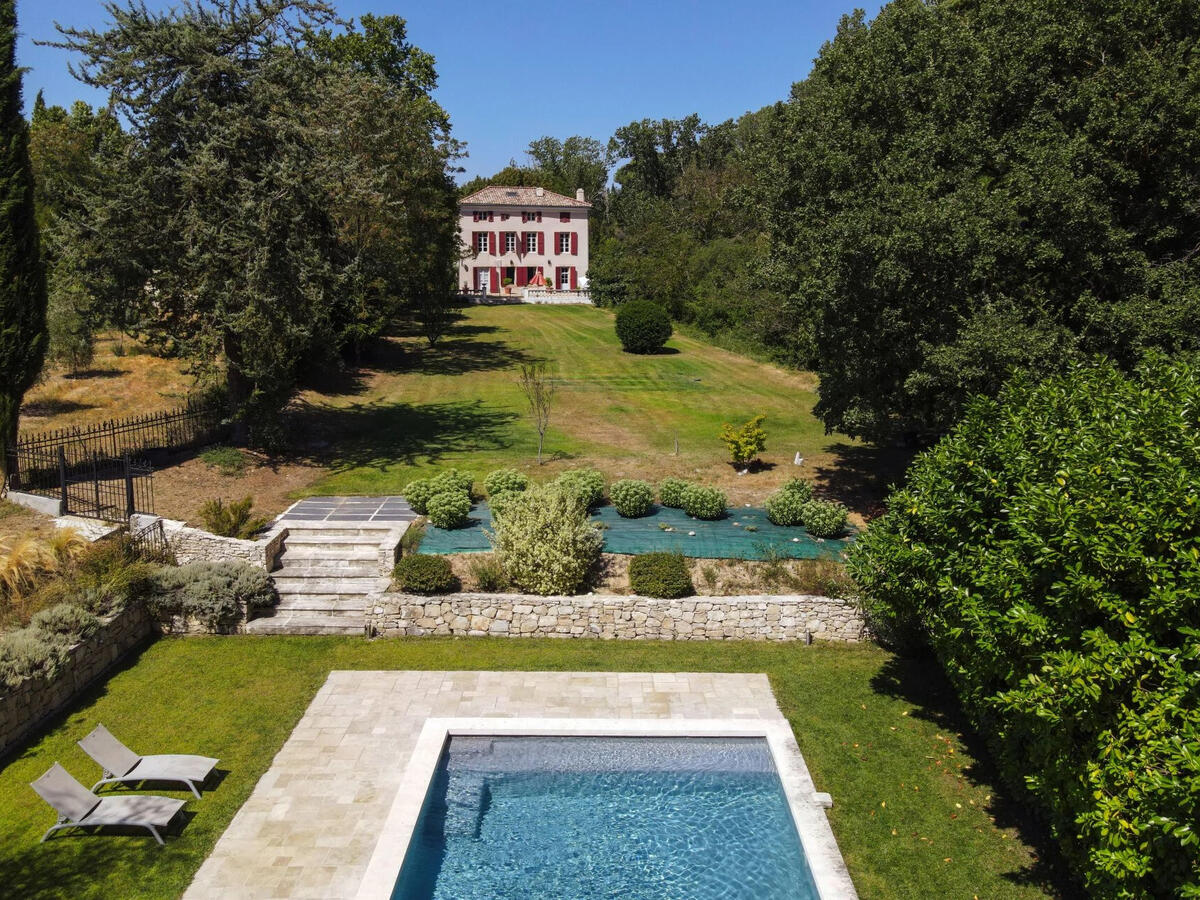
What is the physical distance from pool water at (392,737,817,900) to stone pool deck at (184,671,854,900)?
0.31 metres

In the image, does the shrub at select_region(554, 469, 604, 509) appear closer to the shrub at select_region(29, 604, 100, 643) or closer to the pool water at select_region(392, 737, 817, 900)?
the pool water at select_region(392, 737, 817, 900)

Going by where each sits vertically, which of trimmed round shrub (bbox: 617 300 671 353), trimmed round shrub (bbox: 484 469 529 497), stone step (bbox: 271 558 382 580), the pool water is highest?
trimmed round shrub (bbox: 617 300 671 353)

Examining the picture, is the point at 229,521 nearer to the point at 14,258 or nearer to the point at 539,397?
the point at 14,258

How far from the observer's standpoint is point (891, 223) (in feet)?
51.4

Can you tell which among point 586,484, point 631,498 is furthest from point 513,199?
point 631,498

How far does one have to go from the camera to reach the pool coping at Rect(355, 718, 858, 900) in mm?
8727

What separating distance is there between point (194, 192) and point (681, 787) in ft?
57.6

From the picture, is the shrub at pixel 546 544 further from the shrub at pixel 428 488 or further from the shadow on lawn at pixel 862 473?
the shadow on lawn at pixel 862 473

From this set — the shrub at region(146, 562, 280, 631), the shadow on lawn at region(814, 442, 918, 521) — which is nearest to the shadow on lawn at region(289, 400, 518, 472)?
the shrub at region(146, 562, 280, 631)

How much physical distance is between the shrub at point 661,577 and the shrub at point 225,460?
10579 millimetres

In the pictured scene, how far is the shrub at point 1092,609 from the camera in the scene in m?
6.94

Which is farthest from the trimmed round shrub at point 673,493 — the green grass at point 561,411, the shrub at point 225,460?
the shrub at point 225,460

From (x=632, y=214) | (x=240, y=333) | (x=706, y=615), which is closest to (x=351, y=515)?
(x=240, y=333)

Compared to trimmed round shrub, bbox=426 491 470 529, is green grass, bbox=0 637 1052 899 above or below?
below
